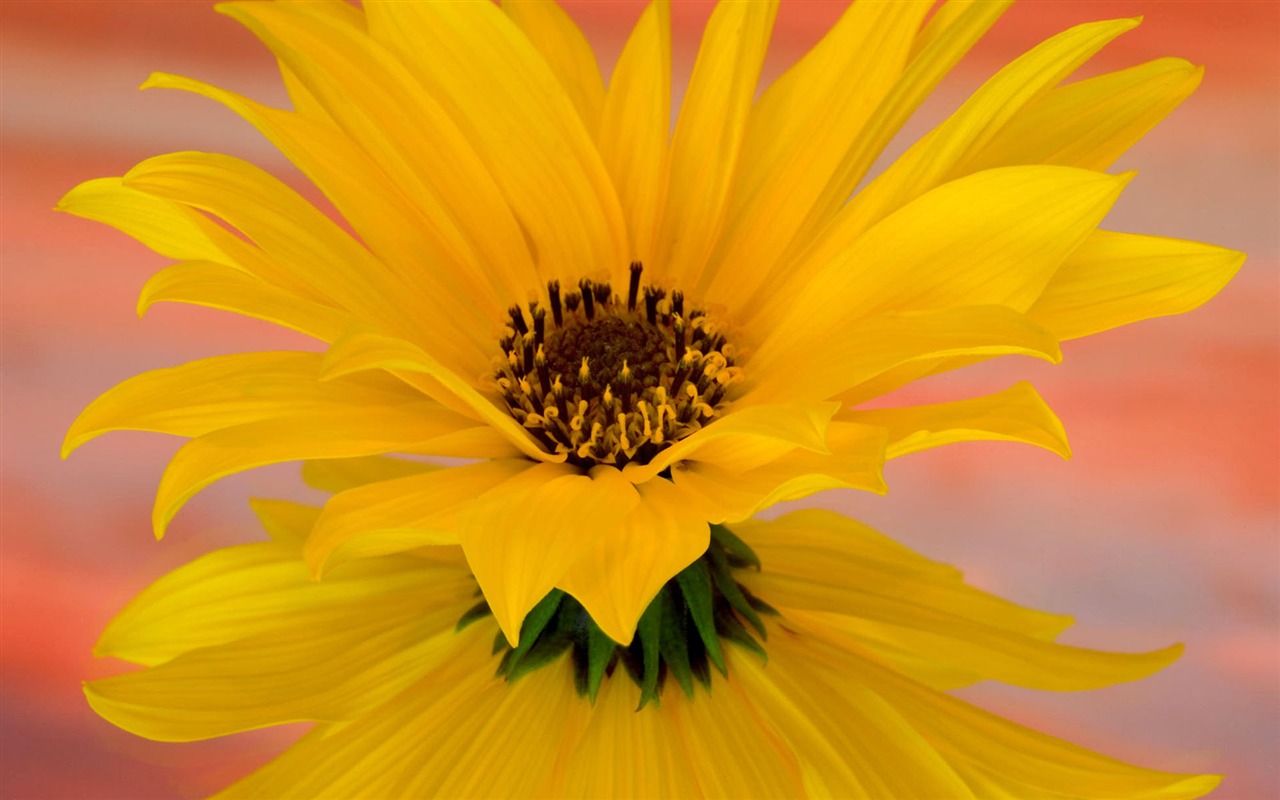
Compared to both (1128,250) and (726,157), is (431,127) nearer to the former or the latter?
(726,157)

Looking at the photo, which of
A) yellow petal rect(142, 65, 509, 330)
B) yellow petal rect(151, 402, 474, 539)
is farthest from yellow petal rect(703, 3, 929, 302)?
yellow petal rect(151, 402, 474, 539)

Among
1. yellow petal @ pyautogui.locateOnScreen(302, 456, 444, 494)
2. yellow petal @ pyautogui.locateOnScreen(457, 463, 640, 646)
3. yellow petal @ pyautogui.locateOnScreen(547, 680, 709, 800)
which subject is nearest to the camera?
yellow petal @ pyautogui.locateOnScreen(457, 463, 640, 646)

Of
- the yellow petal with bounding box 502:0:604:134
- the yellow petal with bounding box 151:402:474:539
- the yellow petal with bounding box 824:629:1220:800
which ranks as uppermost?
the yellow petal with bounding box 502:0:604:134

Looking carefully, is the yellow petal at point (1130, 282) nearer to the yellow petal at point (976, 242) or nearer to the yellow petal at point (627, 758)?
the yellow petal at point (976, 242)

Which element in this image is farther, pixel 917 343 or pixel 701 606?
pixel 701 606

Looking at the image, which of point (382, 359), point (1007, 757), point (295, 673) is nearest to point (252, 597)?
point (295, 673)

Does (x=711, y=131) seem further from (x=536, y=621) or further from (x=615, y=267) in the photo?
(x=536, y=621)

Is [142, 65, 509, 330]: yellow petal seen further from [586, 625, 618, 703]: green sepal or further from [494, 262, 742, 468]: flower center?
[586, 625, 618, 703]: green sepal
